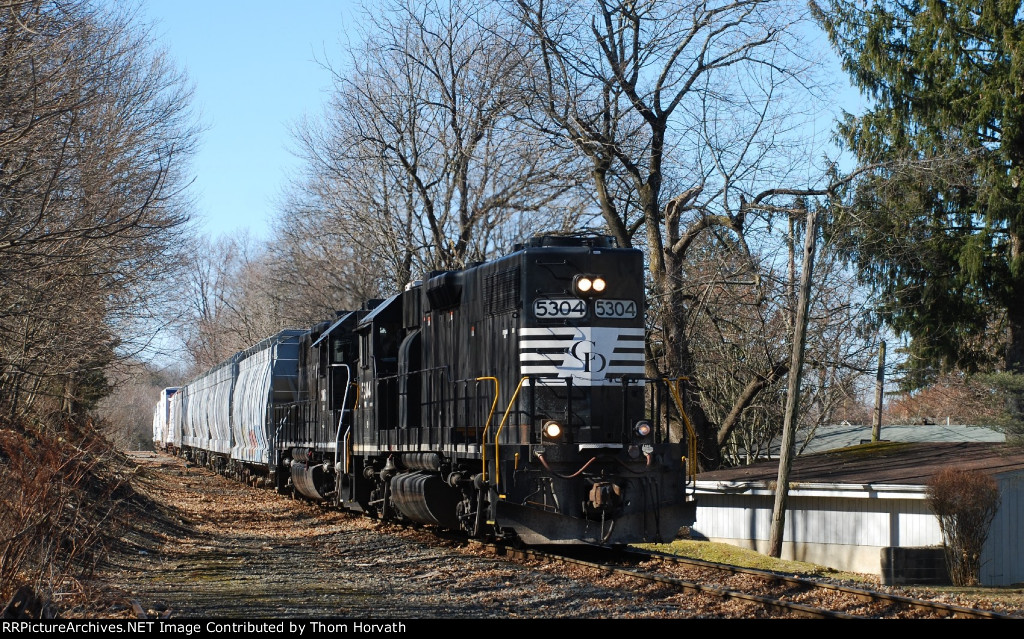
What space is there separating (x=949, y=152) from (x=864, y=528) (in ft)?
33.0

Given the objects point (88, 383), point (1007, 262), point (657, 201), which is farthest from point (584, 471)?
point (1007, 262)

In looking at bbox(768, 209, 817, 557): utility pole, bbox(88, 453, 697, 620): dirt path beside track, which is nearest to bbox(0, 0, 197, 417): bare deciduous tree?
bbox(88, 453, 697, 620): dirt path beside track

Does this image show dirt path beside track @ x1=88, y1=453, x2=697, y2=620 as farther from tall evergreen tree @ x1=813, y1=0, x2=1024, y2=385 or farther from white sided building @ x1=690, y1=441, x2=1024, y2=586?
tall evergreen tree @ x1=813, y1=0, x2=1024, y2=385

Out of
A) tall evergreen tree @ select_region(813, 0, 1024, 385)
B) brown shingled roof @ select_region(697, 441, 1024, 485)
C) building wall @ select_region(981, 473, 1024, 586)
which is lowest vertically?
building wall @ select_region(981, 473, 1024, 586)

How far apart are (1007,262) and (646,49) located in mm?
11015

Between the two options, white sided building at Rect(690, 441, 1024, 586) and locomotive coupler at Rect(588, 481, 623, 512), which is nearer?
locomotive coupler at Rect(588, 481, 623, 512)

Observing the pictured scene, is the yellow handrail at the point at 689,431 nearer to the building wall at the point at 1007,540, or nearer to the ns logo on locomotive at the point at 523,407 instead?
the ns logo on locomotive at the point at 523,407

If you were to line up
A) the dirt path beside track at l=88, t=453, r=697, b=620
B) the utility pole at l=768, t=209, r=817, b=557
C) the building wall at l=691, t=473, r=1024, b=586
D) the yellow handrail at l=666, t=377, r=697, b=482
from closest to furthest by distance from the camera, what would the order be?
the dirt path beside track at l=88, t=453, r=697, b=620 < the yellow handrail at l=666, t=377, r=697, b=482 < the utility pole at l=768, t=209, r=817, b=557 < the building wall at l=691, t=473, r=1024, b=586

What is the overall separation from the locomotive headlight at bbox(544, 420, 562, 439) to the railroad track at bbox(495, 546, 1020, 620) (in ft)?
5.30

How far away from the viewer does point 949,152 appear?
2364 centimetres

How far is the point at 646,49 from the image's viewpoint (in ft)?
73.0

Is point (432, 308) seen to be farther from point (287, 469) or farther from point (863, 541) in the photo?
point (287, 469)

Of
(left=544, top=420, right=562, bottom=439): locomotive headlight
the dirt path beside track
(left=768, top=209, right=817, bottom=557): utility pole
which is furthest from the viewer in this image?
(left=768, top=209, right=817, bottom=557): utility pole

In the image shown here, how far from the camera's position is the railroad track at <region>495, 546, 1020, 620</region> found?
30.5ft
